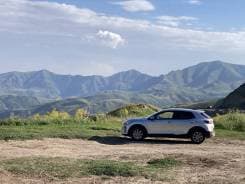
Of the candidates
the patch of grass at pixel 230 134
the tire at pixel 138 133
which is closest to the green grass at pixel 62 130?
the tire at pixel 138 133

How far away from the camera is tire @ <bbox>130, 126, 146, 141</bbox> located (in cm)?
2448

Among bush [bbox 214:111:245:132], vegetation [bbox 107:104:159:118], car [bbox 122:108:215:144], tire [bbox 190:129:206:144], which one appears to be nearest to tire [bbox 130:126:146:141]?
car [bbox 122:108:215:144]

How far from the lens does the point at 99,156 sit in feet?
58.1

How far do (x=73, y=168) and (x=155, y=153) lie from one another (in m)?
5.08

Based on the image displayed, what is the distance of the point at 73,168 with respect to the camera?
14.4m

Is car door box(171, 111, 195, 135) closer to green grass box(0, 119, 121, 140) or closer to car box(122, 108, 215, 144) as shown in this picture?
car box(122, 108, 215, 144)

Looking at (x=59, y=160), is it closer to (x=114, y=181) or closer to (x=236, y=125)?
(x=114, y=181)

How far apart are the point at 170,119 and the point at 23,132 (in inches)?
257

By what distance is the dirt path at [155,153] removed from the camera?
45.8ft

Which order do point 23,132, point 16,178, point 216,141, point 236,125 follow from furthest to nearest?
1. point 236,125
2. point 216,141
3. point 23,132
4. point 16,178

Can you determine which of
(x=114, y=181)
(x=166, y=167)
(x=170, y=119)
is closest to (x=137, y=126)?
(x=170, y=119)

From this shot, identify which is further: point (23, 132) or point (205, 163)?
point (23, 132)

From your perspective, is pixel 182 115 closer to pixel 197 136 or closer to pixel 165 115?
pixel 165 115

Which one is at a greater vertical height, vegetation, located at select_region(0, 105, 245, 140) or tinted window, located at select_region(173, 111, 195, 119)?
tinted window, located at select_region(173, 111, 195, 119)
